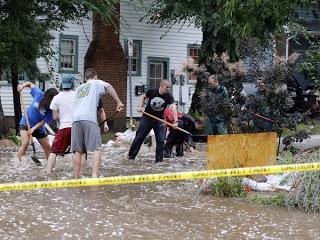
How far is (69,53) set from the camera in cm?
2388

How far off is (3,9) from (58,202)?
8.46m

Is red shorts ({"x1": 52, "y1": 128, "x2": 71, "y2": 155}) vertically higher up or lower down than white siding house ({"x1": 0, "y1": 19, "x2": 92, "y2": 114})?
lower down

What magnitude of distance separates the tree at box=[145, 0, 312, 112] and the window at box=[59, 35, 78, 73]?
3.00 meters

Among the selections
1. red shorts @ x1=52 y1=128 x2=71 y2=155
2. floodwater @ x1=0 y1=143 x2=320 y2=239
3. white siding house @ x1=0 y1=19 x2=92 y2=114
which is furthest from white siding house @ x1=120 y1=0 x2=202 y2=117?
floodwater @ x1=0 y1=143 x2=320 y2=239

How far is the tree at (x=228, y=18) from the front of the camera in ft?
29.3

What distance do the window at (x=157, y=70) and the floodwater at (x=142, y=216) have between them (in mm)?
16172

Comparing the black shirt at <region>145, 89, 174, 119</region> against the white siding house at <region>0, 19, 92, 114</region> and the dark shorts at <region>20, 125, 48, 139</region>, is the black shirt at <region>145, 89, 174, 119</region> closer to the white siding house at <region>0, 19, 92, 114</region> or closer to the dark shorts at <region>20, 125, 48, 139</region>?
the dark shorts at <region>20, 125, 48, 139</region>

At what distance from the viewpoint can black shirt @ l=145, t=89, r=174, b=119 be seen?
11719mm

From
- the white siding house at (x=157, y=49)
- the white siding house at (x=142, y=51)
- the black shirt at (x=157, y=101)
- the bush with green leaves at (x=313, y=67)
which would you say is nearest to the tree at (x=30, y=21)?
the black shirt at (x=157, y=101)

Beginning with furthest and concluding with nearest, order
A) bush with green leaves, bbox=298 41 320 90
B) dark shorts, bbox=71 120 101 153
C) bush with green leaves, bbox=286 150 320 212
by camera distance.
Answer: bush with green leaves, bbox=298 41 320 90 < dark shorts, bbox=71 120 101 153 < bush with green leaves, bbox=286 150 320 212

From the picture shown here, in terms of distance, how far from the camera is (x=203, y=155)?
13.4 metres

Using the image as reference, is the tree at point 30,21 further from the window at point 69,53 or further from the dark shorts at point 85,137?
the window at point 69,53

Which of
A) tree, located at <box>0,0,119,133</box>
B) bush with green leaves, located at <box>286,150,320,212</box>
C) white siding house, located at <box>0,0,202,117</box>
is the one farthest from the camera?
white siding house, located at <box>0,0,202,117</box>

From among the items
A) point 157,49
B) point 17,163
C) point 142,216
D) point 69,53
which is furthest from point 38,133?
point 157,49
